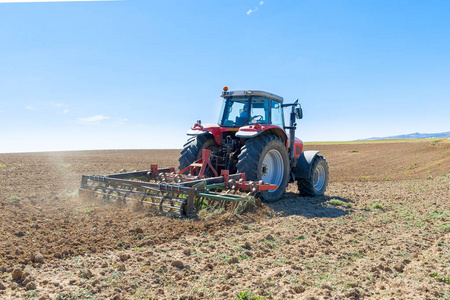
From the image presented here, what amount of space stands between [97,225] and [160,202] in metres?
1.24

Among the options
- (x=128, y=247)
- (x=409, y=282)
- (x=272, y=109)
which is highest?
(x=272, y=109)

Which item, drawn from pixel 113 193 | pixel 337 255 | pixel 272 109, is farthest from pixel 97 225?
pixel 272 109

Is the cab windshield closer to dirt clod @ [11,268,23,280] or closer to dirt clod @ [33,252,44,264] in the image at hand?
dirt clod @ [33,252,44,264]

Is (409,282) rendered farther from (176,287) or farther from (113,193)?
(113,193)

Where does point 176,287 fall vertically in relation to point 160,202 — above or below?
below

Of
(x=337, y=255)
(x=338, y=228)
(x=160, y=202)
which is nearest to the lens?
(x=337, y=255)

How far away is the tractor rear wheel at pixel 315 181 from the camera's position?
9086 millimetres

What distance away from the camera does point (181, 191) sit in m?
5.94

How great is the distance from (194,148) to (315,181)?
3.90 metres

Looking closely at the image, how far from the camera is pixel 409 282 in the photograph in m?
3.69

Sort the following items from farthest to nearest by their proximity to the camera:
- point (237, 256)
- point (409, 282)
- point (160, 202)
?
1. point (160, 202)
2. point (237, 256)
3. point (409, 282)

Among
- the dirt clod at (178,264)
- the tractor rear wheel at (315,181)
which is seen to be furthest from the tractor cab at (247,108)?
the dirt clod at (178,264)

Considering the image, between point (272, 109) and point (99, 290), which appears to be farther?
point (272, 109)

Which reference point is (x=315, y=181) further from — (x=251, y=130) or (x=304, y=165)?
(x=251, y=130)
